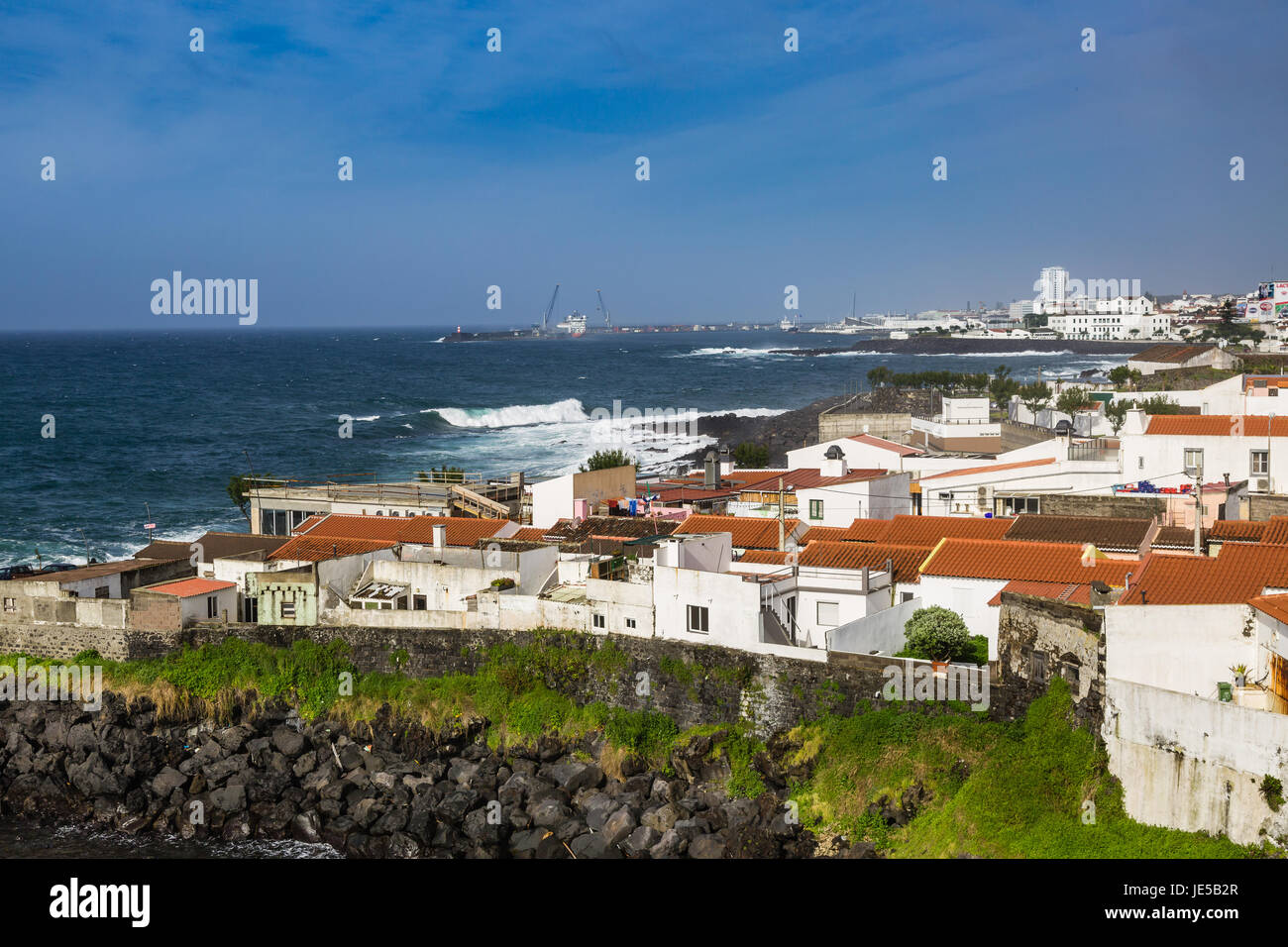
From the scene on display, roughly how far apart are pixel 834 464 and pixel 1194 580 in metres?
16.0

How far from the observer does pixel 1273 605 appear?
15.0 meters

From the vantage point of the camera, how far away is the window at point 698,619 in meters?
21.6

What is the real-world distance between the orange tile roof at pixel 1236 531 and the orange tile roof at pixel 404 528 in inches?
628

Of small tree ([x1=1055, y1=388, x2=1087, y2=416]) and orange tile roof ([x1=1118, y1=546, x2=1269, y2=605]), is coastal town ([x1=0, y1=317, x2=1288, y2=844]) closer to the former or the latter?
orange tile roof ([x1=1118, y1=546, x2=1269, y2=605])

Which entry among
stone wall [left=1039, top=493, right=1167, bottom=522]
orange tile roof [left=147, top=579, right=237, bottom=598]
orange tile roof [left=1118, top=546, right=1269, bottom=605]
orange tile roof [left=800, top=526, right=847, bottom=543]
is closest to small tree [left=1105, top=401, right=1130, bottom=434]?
stone wall [left=1039, top=493, right=1167, bottom=522]

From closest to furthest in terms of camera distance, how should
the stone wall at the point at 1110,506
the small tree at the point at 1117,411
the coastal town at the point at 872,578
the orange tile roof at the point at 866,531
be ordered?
the coastal town at the point at 872,578
the stone wall at the point at 1110,506
the orange tile roof at the point at 866,531
the small tree at the point at 1117,411

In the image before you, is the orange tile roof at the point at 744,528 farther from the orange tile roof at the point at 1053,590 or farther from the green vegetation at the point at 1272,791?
the green vegetation at the point at 1272,791

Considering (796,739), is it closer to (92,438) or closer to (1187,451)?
(1187,451)

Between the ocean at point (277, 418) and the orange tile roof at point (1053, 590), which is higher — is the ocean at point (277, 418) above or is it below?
above

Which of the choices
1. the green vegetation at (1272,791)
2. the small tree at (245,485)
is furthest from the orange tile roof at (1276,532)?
the small tree at (245,485)

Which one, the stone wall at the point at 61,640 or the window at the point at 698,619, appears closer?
the window at the point at 698,619

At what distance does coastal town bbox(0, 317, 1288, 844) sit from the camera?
15391 mm

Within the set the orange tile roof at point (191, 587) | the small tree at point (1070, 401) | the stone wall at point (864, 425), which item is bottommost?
the orange tile roof at point (191, 587)
